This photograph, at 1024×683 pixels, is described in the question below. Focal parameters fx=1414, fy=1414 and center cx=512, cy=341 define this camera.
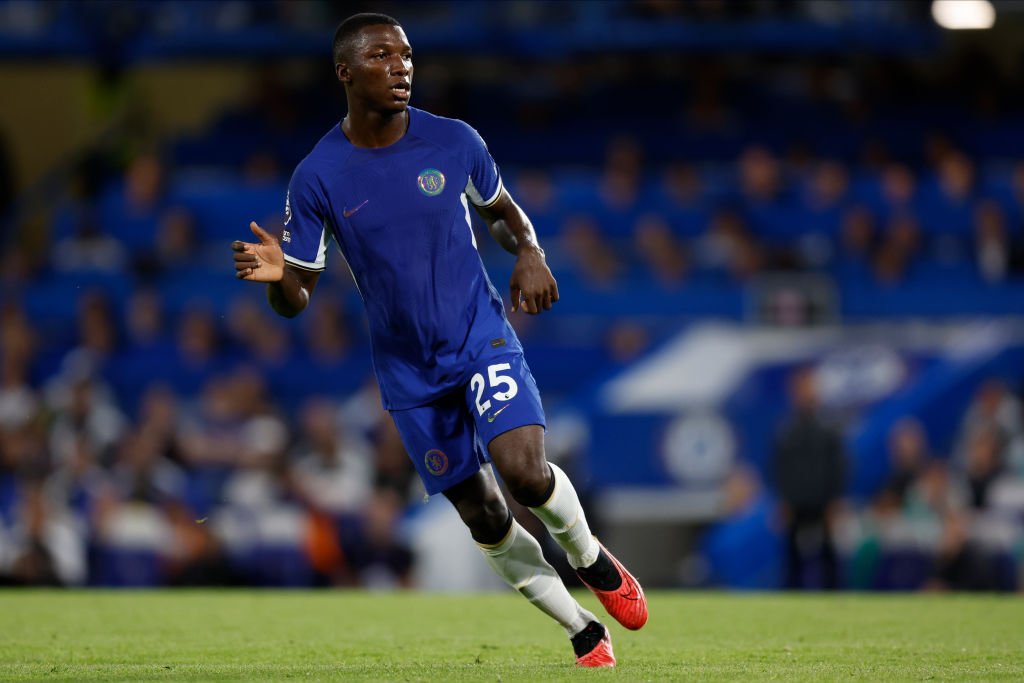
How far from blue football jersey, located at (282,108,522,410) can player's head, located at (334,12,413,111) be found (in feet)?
0.74

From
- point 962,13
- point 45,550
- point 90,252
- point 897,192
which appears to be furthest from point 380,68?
point 962,13

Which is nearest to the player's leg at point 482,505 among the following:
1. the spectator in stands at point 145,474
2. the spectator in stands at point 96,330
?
the spectator in stands at point 145,474

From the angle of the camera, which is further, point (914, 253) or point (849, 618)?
point (914, 253)

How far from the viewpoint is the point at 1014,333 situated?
42.7 feet

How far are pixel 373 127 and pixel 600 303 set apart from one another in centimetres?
1005

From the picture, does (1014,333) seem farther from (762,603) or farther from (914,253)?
(762,603)

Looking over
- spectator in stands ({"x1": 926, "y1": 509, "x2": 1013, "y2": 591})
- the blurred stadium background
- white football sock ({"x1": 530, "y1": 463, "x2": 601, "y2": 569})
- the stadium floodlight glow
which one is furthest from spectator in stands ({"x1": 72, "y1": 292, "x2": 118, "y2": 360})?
white football sock ({"x1": 530, "y1": 463, "x2": 601, "y2": 569})

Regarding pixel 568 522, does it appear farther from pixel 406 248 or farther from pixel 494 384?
pixel 406 248

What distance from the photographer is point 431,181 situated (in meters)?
5.50

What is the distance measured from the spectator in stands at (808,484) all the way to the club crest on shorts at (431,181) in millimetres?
6785

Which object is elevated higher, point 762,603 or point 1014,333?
point 1014,333

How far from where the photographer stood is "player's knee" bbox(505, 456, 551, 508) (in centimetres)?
528

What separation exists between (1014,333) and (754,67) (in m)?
7.58

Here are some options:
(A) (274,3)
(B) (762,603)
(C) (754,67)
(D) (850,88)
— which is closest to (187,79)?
(A) (274,3)
